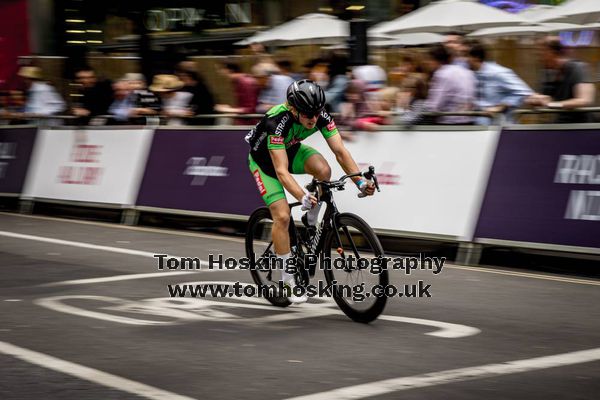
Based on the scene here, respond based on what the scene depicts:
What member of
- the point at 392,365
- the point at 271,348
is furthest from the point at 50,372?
the point at 392,365

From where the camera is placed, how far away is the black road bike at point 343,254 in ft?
25.4

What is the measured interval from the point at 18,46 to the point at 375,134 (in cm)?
1863

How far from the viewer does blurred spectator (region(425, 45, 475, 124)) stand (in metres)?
12.0

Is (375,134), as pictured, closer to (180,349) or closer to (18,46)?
(180,349)

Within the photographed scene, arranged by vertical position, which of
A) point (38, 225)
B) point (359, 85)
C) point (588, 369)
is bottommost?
point (38, 225)

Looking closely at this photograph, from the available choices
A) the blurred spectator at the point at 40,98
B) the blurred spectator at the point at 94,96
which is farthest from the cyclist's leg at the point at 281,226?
the blurred spectator at the point at 40,98

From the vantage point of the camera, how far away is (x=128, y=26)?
29.3 metres

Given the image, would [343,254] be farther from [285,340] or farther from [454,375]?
[454,375]

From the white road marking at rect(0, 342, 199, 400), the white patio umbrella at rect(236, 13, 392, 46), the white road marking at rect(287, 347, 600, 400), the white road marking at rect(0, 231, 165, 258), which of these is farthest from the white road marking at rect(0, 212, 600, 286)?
the white patio umbrella at rect(236, 13, 392, 46)

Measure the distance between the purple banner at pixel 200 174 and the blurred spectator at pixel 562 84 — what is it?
152 inches

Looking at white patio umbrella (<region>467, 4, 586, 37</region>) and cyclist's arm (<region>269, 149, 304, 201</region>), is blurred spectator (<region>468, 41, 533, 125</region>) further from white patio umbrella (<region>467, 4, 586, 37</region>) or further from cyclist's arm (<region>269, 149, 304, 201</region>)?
white patio umbrella (<region>467, 4, 586, 37</region>)

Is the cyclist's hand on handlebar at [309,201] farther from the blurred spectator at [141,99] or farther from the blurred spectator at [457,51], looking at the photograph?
the blurred spectator at [141,99]

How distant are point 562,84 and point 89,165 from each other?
24.6 ft

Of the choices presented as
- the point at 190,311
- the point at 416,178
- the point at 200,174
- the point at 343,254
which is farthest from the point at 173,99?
the point at 343,254
